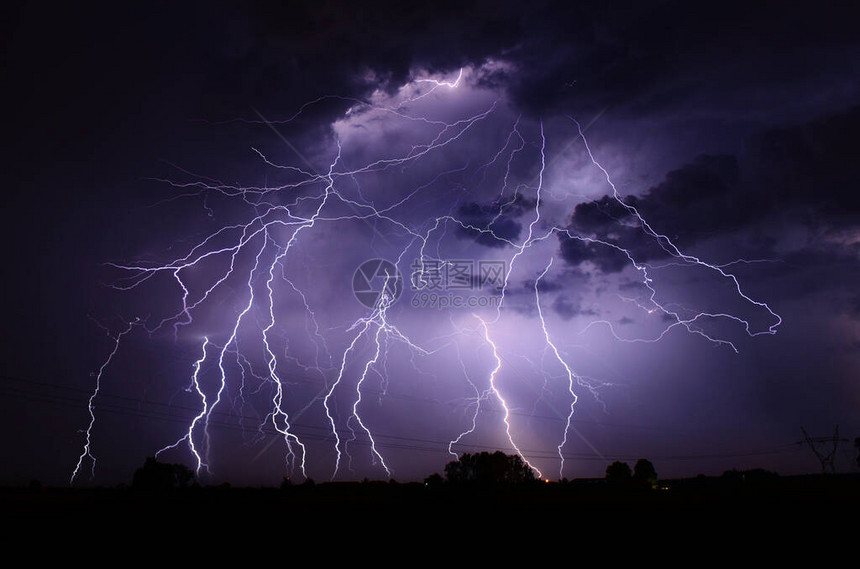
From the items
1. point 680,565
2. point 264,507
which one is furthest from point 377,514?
point 680,565

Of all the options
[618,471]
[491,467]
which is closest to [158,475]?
[491,467]

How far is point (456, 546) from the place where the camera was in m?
5.48

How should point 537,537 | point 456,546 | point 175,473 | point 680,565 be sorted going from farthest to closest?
1. point 175,473
2. point 537,537
3. point 456,546
4. point 680,565

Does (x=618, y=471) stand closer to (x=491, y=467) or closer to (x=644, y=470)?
(x=644, y=470)

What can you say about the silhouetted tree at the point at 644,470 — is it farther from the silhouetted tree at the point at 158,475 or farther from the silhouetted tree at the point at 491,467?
the silhouetted tree at the point at 158,475

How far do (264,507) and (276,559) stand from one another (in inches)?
165

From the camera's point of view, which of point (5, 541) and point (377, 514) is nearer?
point (5, 541)

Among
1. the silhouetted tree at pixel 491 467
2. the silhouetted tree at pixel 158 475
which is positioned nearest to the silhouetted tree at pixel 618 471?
the silhouetted tree at pixel 491 467

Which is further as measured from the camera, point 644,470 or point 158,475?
point 644,470

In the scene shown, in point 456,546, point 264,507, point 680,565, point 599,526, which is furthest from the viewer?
point 264,507

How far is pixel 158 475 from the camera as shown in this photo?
3150 cm

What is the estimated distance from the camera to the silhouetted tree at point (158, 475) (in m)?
30.5

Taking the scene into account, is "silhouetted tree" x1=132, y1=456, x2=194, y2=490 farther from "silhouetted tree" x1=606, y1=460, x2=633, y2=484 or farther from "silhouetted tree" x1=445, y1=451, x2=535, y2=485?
"silhouetted tree" x1=606, y1=460, x2=633, y2=484

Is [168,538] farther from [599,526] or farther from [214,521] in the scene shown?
[599,526]
